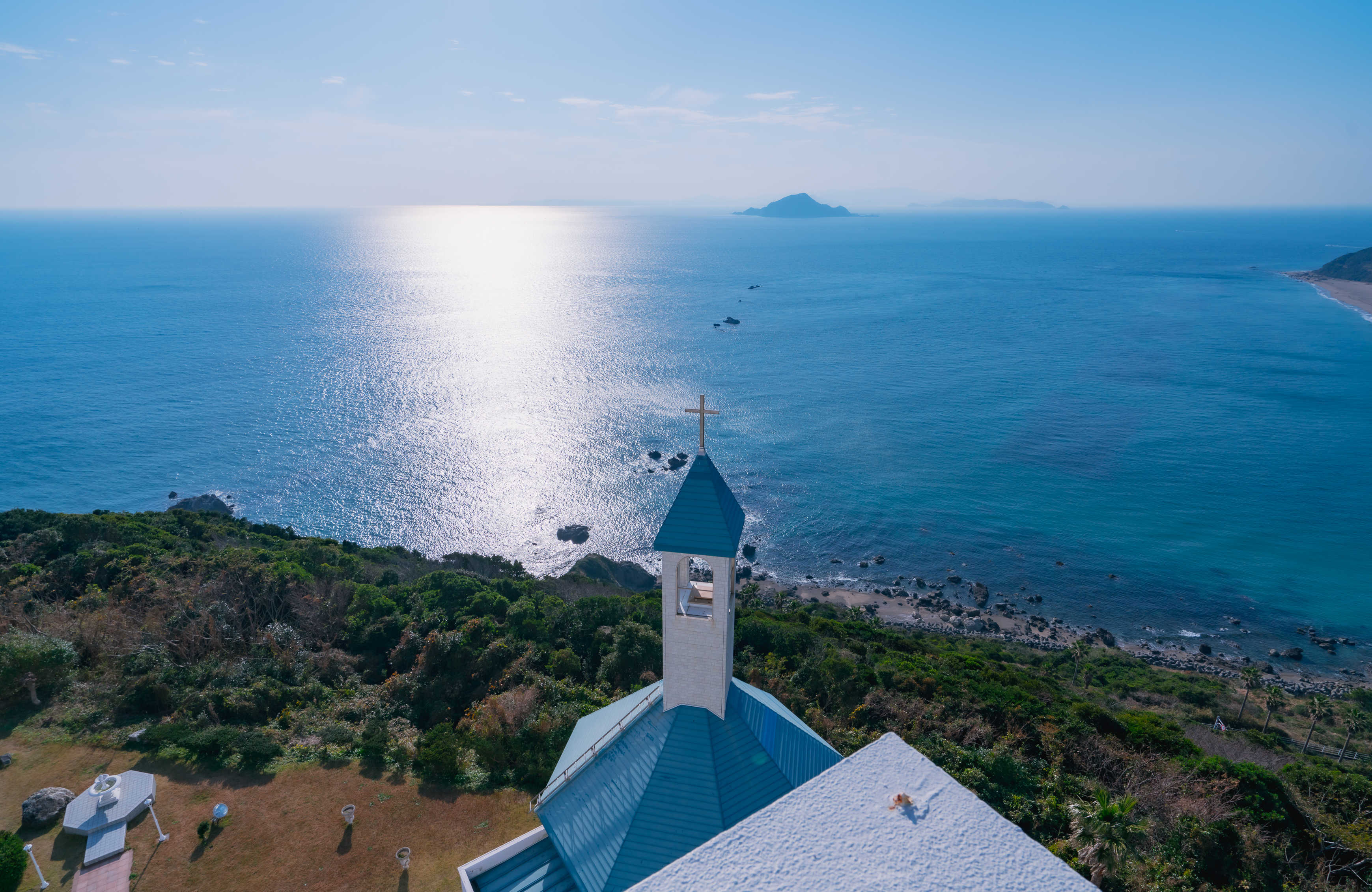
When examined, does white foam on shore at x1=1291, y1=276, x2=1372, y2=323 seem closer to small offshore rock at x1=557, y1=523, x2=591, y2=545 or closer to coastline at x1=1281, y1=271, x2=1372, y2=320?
coastline at x1=1281, y1=271, x2=1372, y2=320

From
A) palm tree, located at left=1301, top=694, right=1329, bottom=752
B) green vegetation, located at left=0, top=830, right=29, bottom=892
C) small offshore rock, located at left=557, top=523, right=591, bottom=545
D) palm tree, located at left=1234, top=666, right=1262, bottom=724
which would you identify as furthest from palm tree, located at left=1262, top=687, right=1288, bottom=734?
green vegetation, located at left=0, top=830, right=29, bottom=892

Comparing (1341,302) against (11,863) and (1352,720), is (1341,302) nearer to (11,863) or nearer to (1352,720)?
(1352,720)

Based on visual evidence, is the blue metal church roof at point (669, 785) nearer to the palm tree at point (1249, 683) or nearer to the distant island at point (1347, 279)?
the palm tree at point (1249, 683)

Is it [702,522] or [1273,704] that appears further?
[1273,704]

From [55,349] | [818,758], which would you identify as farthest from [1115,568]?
[55,349]

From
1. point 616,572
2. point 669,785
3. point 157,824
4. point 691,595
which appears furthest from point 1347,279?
point 157,824

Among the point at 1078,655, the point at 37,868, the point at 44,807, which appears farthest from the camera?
the point at 1078,655

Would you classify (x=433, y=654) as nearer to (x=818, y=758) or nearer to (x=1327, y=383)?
(x=818, y=758)
